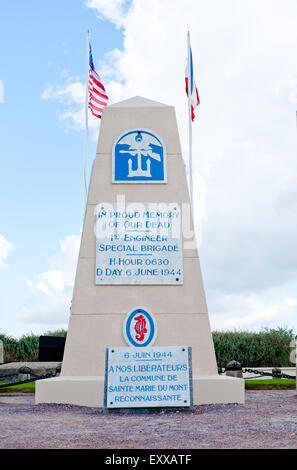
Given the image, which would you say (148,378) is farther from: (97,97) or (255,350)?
(255,350)

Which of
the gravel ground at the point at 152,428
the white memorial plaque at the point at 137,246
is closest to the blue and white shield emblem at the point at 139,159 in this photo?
the white memorial plaque at the point at 137,246

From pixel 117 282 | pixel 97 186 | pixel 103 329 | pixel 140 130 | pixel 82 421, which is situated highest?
pixel 140 130

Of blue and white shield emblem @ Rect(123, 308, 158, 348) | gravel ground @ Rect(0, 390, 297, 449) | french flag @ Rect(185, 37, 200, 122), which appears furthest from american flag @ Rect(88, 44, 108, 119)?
gravel ground @ Rect(0, 390, 297, 449)

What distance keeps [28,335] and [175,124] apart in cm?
1704

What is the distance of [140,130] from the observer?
10.3 metres

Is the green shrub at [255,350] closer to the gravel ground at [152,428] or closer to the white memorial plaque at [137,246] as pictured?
the white memorial plaque at [137,246]

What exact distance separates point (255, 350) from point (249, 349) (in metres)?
0.29

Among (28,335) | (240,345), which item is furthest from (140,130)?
(28,335)

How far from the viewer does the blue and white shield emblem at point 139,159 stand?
33.1ft

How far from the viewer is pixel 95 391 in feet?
29.2

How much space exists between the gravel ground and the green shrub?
14.4 meters

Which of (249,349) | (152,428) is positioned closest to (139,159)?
(152,428)

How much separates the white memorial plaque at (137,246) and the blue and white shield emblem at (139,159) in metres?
0.65
